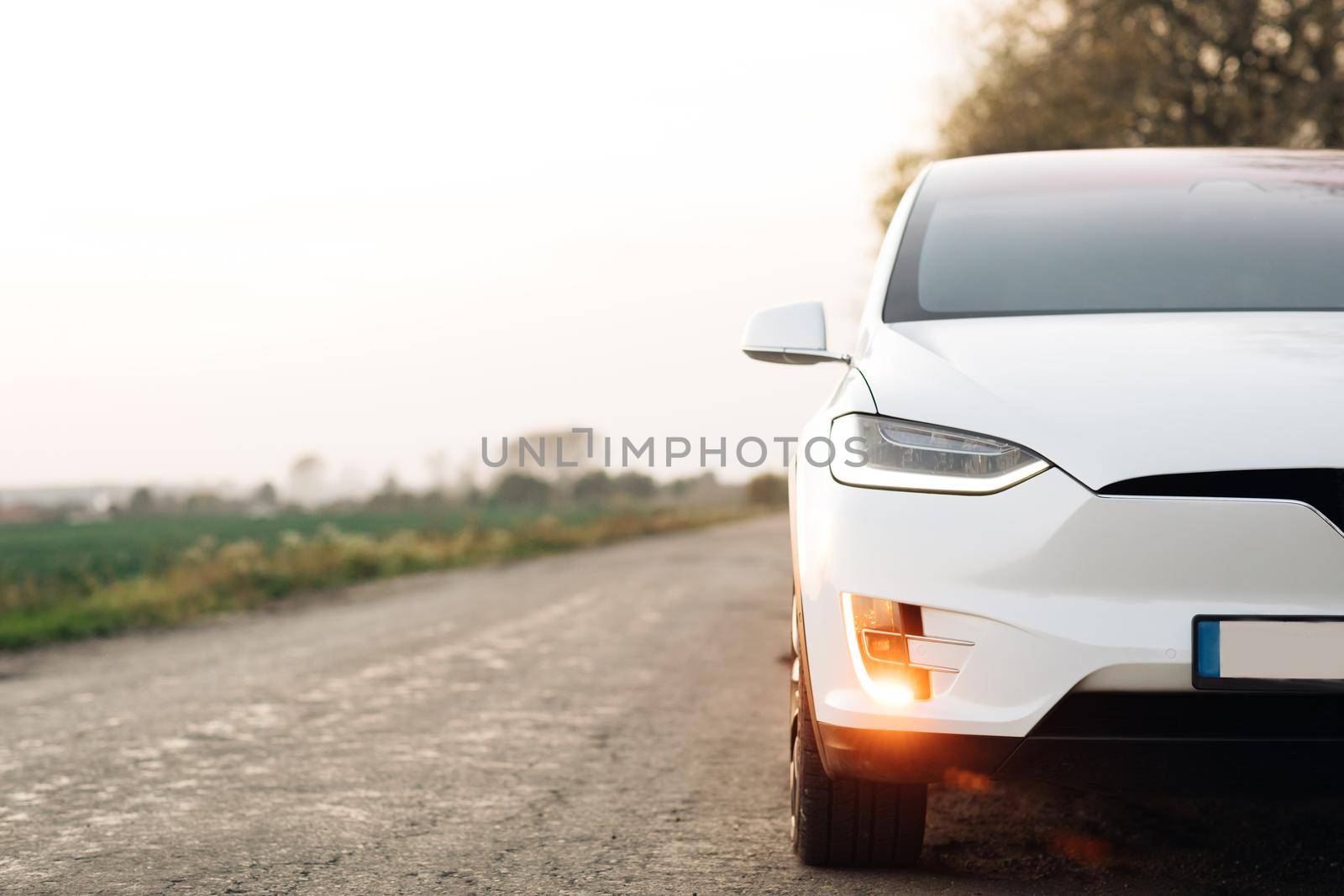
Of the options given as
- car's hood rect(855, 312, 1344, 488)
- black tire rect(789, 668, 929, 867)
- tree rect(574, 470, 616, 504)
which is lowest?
tree rect(574, 470, 616, 504)

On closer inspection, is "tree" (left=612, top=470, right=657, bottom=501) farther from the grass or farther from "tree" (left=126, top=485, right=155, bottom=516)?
"tree" (left=126, top=485, right=155, bottom=516)

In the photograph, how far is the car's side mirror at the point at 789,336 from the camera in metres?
3.59

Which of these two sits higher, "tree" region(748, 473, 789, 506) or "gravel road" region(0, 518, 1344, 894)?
"gravel road" region(0, 518, 1344, 894)

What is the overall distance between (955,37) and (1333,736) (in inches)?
698

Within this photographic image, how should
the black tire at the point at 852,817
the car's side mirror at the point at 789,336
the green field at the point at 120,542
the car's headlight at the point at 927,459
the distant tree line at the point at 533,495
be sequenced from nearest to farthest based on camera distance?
1. the car's headlight at the point at 927,459
2. the black tire at the point at 852,817
3. the car's side mirror at the point at 789,336
4. the green field at the point at 120,542
5. the distant tree line at the point at 533,495

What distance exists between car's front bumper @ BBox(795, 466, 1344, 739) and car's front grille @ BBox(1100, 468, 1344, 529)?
0.02m

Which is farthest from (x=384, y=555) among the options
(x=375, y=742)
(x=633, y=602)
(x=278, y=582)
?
(x=375, y=742)

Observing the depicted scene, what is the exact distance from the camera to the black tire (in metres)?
3.20

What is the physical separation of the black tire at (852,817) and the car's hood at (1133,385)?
81cm

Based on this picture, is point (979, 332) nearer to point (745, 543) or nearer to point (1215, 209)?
point (1215, 209)

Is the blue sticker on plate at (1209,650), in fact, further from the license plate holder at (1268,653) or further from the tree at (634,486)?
the tree at (634,486)

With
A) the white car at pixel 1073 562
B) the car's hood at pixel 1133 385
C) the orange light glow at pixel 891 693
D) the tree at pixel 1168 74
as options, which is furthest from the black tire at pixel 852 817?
the tree at pixel 1168 74

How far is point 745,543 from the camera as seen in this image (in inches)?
895

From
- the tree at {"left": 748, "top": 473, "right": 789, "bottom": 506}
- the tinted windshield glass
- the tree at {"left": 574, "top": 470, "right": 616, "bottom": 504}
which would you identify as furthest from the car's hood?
the tree at {"left": 748, "top": 473, "right": 789, "bottom": 506}
